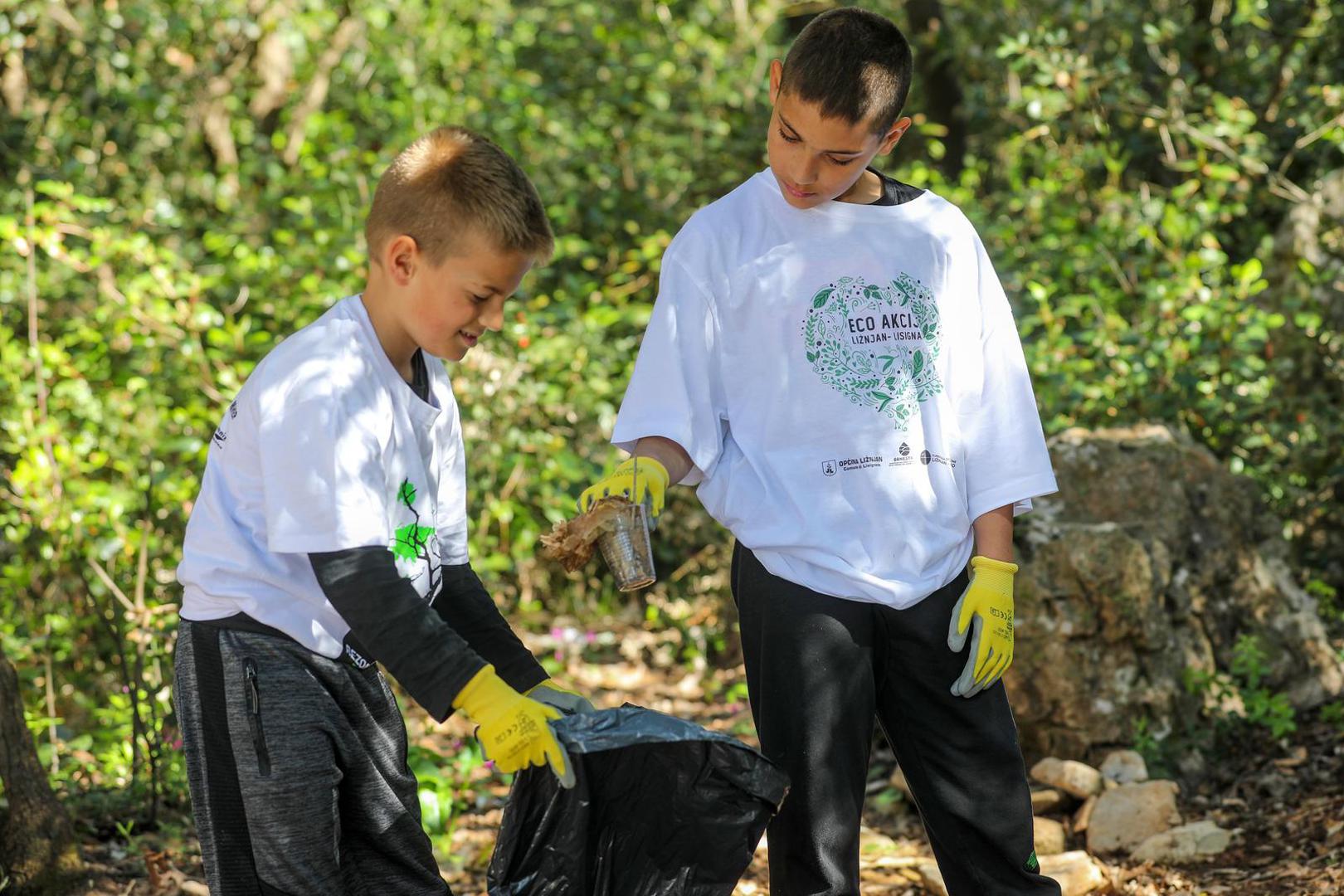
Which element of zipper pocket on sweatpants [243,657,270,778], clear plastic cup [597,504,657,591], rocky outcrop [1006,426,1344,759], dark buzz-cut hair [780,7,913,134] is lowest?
rocky outcrop [1006,426,1344,759]

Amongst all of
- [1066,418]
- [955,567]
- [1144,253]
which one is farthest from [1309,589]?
[955,567]

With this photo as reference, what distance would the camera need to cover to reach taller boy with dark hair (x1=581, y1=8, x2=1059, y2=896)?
2.26 meters

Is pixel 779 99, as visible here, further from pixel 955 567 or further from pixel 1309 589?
pixel 1309 589

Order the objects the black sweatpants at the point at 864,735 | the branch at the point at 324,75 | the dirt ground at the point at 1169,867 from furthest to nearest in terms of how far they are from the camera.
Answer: the branch at the point at 324,75
the dirt ground at the point at 1169,867
the black sweatpants at the point at 864,735

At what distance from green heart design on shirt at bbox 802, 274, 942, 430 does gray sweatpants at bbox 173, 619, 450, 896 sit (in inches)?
37.0

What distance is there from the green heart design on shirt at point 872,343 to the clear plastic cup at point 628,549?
0.42 meters

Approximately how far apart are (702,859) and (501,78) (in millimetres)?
5475

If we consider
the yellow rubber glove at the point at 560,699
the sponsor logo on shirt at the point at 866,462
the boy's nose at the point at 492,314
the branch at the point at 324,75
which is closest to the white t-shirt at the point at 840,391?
the sponsor logo on shirt at the point at 866,462

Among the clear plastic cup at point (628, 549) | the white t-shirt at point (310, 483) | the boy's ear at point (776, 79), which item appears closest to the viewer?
the white t-shirt at point (310, 483)

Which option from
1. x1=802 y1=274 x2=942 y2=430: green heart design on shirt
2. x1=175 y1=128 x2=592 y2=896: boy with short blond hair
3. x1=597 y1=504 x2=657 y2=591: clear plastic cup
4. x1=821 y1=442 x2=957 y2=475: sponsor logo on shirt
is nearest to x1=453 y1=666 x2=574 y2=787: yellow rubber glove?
x1=175 y1=128 x2=592 y2=896: boy with short blond hair

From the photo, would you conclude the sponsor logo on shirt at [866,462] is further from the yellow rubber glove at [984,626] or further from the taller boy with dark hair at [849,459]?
the yellow rubber glove at [984,626]

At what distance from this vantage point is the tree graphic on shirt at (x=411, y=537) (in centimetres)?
208

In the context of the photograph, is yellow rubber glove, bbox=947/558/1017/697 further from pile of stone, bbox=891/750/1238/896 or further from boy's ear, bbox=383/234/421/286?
pile of stone, bbox=891/750/1238/896

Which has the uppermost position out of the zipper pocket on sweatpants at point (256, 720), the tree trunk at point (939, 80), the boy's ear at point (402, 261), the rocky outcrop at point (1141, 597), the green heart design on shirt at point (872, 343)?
the tree trunk at point (939, 80)
